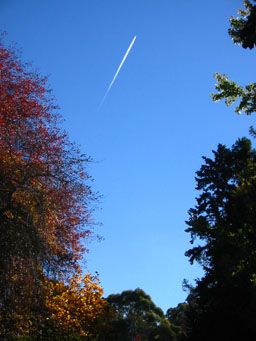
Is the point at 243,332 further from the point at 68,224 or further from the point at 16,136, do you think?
the point at 16,136

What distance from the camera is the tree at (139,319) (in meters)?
57.3

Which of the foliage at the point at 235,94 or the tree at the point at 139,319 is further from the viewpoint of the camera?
the tree at the point at 139,319

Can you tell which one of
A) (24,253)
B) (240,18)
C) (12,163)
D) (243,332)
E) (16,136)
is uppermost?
(240,18)

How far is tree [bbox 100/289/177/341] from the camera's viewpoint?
57.3 meters

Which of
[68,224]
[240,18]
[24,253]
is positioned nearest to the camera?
[24,253]

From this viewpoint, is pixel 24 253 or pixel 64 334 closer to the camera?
pixel 24 253

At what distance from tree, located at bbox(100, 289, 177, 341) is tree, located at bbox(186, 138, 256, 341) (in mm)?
24323

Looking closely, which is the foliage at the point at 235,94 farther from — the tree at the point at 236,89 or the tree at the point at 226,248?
the tree at the point at 226,248

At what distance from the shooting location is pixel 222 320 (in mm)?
26250

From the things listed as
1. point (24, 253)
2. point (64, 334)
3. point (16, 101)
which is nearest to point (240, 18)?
point (16, 101)

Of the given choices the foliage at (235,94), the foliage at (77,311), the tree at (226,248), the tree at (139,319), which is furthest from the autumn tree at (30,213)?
→ the tree at (139,319)

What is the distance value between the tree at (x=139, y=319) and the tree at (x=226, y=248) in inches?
958

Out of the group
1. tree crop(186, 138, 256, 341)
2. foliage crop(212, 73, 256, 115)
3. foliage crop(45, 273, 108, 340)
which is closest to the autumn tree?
foliage crop(212, 73, 256, 115)

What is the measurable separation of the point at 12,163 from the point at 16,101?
2798 millimetres
